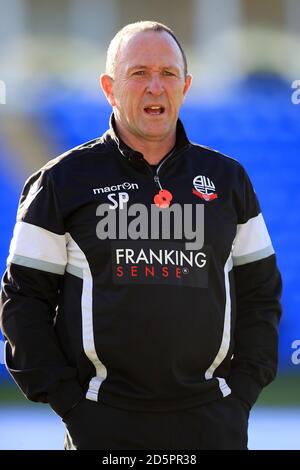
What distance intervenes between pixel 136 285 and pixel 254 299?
44cm

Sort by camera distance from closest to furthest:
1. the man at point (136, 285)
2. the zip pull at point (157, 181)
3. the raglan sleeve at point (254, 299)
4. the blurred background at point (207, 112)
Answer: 1. the man at point (136, 285)
2. the zip pull at point (157, 181)
3. the raglan sleeve at point (254, 299)
4. the blurred background at point (207, 112)

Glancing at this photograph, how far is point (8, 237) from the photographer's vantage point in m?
3.95

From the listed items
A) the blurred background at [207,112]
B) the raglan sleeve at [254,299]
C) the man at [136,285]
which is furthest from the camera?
the blurred background at [207,112]

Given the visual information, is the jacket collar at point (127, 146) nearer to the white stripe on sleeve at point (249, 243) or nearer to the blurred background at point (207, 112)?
the white stripe on sleeve at point (249, 243)

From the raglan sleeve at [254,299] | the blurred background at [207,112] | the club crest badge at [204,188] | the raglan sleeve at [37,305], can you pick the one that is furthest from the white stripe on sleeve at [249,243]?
the blurred background at [207,112]

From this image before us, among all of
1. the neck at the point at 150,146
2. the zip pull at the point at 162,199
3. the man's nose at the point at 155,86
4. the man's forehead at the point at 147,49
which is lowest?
the zip pull at the point at 162,199

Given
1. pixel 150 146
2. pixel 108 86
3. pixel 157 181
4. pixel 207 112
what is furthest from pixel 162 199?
pixel 207 112

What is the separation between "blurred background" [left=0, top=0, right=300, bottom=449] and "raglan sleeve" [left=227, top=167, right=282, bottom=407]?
1.46 meters

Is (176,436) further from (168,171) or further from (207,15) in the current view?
(207,15)

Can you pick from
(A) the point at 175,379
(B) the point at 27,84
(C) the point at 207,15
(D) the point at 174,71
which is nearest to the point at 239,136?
(C) the point at 207,15

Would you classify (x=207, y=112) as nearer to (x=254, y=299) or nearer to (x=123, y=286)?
(x=254, y=299)

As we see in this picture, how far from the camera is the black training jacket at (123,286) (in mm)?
2174

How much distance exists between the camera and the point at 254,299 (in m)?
2.45
